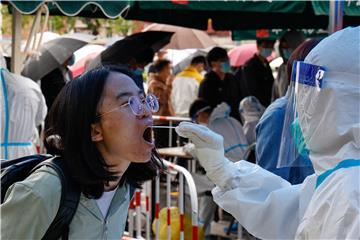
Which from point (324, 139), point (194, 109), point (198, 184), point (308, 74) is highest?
point (308, 74)

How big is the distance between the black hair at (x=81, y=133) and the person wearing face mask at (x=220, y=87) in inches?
236

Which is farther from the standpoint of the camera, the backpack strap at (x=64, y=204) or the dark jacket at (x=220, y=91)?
the dark jacket at (x=220, y=91)

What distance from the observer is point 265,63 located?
27.9ft

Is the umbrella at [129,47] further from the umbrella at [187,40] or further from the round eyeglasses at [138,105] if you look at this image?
the umbrella at [187,40]

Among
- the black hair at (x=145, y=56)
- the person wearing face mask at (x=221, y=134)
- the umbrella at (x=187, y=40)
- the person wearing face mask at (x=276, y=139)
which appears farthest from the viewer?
the umbrella at (x=187, y=40)

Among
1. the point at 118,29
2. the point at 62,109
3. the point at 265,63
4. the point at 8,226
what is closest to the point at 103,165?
the point at 62,109

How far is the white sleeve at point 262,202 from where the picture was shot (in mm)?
2361

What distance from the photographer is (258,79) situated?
28.0 ft

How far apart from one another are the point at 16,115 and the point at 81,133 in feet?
10.3

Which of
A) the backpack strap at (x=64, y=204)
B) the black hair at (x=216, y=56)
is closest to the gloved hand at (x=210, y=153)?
the backpack strap at (x=64, y=204)

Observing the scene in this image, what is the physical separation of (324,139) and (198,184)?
4.46m

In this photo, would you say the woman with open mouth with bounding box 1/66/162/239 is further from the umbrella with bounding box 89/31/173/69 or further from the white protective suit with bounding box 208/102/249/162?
the umbrella with bounding box 89/31/173/69

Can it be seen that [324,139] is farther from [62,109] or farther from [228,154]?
[228,154]

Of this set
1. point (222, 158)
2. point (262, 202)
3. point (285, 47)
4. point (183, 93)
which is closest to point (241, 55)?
point (183, 93)
